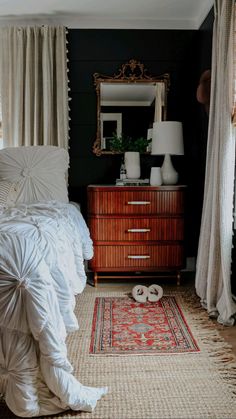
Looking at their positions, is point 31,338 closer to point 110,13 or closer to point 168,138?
point 168,138

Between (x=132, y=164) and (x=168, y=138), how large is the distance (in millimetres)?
395

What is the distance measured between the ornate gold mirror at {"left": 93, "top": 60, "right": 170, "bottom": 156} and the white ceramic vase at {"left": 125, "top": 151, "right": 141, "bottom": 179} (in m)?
0.20

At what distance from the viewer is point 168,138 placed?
324 cm

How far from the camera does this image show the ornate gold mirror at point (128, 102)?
138 inches

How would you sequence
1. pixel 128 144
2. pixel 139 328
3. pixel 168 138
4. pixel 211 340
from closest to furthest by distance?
pixel 211 340 < pixel 139 328 < pixel 168 138 < pixel 128 144

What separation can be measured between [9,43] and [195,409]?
10.3 feet

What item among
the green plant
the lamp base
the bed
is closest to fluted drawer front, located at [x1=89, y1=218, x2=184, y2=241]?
the lamp base

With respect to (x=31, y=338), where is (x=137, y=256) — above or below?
below

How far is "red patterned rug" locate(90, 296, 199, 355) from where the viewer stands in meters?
2.11

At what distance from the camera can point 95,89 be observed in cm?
352

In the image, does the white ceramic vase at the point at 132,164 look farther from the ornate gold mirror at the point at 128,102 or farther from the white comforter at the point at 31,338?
the white comforter at the point at 31,338

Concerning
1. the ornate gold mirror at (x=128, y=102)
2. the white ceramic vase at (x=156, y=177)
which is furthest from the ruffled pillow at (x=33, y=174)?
the white ceramic vase at (x=156, y=177)

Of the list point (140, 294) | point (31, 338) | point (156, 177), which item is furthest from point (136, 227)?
point (31, 338)

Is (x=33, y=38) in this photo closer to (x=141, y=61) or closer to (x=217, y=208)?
(x=141, y=61)
